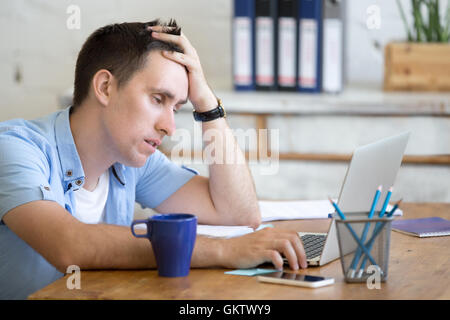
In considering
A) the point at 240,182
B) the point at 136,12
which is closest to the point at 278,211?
the point at 240,182

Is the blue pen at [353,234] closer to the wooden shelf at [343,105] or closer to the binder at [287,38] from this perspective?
the wooden shelf at [343,105]

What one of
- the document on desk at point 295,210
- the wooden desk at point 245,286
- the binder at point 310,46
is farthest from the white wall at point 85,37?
the wooden desk at point 245,286

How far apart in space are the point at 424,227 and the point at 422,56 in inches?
44.2

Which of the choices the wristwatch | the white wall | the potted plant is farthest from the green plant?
the wristwatch

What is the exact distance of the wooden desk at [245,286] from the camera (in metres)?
0.88

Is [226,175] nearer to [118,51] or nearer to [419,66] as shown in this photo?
[118,51]

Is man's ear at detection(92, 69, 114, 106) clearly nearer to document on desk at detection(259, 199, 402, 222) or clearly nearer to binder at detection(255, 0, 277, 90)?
document on desk at detection(259, 199, 402, 222)

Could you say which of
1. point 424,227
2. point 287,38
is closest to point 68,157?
point 424,227

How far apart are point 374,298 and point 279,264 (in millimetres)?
189

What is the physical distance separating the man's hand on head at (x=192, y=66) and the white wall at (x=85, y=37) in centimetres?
107

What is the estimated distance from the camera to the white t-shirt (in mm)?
1351

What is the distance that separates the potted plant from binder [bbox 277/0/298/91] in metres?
0.35

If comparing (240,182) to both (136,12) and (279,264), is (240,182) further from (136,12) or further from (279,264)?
(136,12)

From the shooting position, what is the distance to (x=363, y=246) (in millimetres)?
942
